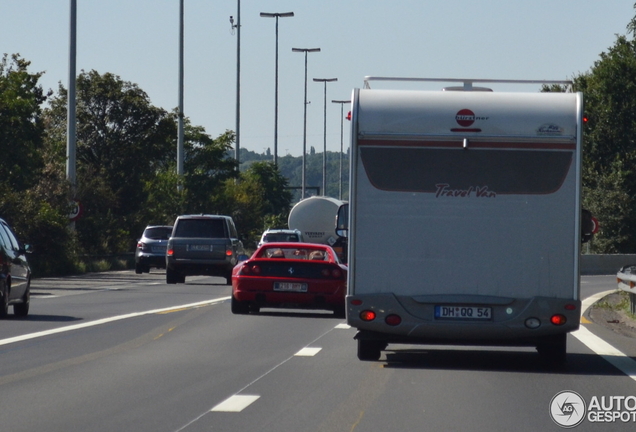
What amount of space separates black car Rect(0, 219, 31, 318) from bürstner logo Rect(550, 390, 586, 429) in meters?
10.4

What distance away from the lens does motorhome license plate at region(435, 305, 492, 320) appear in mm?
12141

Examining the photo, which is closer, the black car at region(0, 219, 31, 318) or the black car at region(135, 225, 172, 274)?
the black car at region(0, 219, 31, 318)

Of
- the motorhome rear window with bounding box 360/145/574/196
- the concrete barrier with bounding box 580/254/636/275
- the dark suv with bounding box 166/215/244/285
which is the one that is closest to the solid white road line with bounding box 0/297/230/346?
the motorhome rear window with bounding box 360/145/574/196

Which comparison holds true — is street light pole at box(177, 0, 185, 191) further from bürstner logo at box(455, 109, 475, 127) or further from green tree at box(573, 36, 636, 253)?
bürstner logo at box(455, 109, 475, 127)

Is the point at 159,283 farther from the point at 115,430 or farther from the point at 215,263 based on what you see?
the point at 115,430

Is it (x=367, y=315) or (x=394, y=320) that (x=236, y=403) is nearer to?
(x=367, y=315)

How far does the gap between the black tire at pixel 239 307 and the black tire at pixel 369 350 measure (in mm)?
7483

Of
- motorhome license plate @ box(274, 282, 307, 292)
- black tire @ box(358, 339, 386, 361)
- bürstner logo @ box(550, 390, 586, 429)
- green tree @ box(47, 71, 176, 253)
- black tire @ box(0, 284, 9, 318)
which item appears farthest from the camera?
green tree @ box(47, 71, 176, 253)

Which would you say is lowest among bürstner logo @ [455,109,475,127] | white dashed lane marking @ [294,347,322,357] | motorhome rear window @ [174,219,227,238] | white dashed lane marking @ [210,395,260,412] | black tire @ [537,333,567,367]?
white dashed lane marking @ [294,347,322,357]

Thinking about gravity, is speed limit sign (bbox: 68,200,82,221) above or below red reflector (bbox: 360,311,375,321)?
above

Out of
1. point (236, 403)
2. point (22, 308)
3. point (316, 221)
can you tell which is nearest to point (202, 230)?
point (22, 308)

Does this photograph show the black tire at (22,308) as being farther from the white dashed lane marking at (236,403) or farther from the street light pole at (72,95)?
the street light pole at (72,95)

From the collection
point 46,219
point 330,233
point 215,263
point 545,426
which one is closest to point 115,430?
point 545,426

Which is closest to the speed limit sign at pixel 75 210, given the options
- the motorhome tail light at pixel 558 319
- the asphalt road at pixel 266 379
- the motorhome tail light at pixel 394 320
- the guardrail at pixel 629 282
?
the asphalt road at pixel 266 379
